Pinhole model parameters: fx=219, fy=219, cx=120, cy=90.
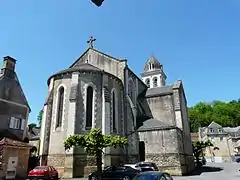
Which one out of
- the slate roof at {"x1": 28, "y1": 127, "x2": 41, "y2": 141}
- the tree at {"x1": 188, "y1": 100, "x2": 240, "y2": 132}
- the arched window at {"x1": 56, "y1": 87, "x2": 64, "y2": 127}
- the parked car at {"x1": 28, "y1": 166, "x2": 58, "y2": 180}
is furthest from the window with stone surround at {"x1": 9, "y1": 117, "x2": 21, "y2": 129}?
the tree at {"x1": 188, "y1": 100, "x2": 240, "y2": 132}

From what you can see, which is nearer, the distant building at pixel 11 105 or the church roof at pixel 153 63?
the distant building at pixel 11 105

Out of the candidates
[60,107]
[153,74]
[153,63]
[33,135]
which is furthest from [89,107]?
[153,63]

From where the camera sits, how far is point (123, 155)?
916 inches

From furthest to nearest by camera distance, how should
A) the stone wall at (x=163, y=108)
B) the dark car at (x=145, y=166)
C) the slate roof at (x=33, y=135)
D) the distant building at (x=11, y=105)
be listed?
the slate roof at (x=33, y=135), the stone wall at (x=163, y=108), the distant building at (x=11, y=105), the dark car at (x=145, y=166)

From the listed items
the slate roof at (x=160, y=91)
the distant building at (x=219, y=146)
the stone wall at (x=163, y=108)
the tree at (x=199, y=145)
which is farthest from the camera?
the distant building at (x=219, y=146)

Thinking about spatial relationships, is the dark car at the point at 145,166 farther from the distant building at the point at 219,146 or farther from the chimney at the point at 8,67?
the distant building at the point at 219,146

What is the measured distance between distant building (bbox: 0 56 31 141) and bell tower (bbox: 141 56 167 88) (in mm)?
32174

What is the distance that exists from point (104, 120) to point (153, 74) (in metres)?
31.7

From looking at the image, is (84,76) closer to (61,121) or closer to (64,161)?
(61,121)

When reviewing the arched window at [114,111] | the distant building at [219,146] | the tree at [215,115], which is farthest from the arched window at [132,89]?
the tree at [215,115]

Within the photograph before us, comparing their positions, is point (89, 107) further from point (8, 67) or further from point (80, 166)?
point (8, 67)

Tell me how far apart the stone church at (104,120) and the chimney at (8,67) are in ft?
13.3

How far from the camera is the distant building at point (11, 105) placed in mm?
20625

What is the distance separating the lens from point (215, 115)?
74.3m
